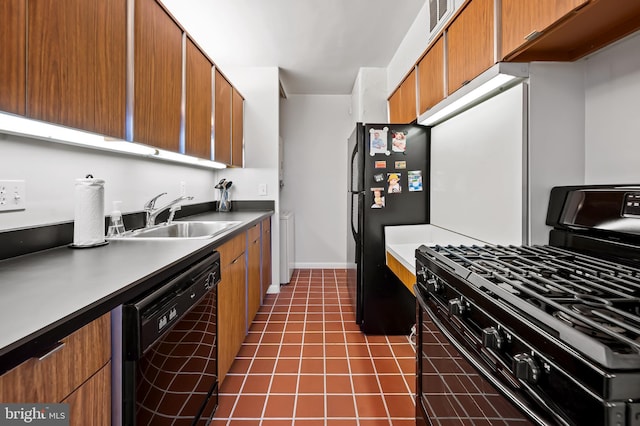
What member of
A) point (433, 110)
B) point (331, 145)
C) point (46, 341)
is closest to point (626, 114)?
point (433, 110)

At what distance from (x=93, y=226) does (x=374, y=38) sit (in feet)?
9.75

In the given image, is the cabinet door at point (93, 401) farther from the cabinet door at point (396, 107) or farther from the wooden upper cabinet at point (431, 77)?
the cabinet door at point (396, 107)

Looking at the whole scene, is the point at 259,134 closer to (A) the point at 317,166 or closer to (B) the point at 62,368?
(A) the point at 317,166

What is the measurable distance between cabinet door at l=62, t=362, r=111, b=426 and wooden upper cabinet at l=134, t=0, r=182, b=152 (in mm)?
1132

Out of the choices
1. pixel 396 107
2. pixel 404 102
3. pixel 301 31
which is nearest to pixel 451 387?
pixel 404 102

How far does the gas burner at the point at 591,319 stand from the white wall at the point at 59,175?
174cm

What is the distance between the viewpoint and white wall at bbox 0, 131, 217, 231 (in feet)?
4.09

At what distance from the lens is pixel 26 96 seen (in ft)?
3.15

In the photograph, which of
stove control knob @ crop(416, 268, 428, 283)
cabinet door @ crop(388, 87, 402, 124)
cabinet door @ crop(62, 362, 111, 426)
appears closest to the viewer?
cabinet door @ crop(62, 362, 111, 426)

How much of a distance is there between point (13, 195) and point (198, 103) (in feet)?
Result: 4.46

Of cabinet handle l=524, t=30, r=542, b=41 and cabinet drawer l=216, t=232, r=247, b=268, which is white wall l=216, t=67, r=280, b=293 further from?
cabinet handle l=524, t=30, r=542, b=41

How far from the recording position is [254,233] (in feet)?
9.03

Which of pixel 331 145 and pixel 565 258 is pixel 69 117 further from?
pixel 331 145
